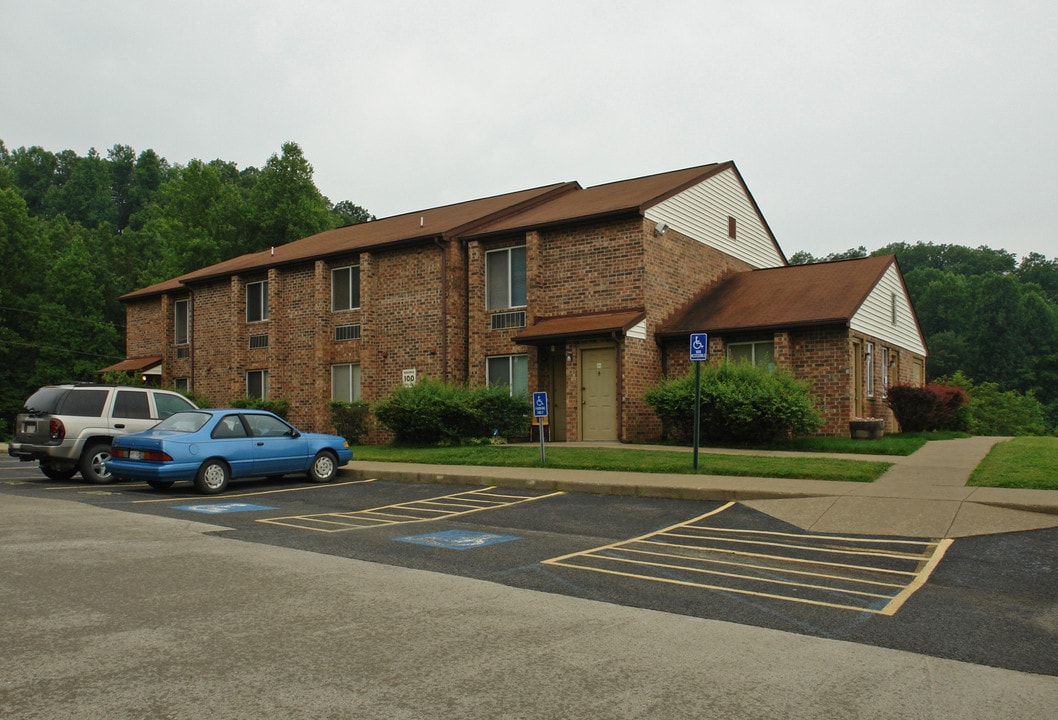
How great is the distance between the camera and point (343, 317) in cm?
2742

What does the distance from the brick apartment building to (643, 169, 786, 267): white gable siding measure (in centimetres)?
8

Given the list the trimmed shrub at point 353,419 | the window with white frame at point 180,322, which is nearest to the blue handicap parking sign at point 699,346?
the trimmed shrub at point 353,419

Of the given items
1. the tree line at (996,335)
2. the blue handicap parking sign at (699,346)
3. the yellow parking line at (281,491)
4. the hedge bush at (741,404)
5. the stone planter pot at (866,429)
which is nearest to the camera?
A: the yellow parking line at (281,491)

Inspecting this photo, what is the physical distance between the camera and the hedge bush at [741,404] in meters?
18.5

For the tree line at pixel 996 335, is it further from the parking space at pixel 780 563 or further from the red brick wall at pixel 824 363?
the parking space at pixel 780 563

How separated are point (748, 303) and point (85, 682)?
2068 centimetres

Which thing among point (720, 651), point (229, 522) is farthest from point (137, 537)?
point (720, 651)

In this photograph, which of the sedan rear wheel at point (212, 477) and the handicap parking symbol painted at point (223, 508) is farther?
the sedan rear wheel at point (212, 477)

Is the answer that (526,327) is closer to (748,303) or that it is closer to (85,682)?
(748,303)

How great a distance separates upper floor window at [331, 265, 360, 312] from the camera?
27.4m

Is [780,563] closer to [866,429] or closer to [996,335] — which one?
[866,429]

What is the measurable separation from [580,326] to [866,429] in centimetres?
720

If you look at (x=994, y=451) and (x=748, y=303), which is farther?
(x=748, y=303)

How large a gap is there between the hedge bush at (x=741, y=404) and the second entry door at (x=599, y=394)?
151cm
